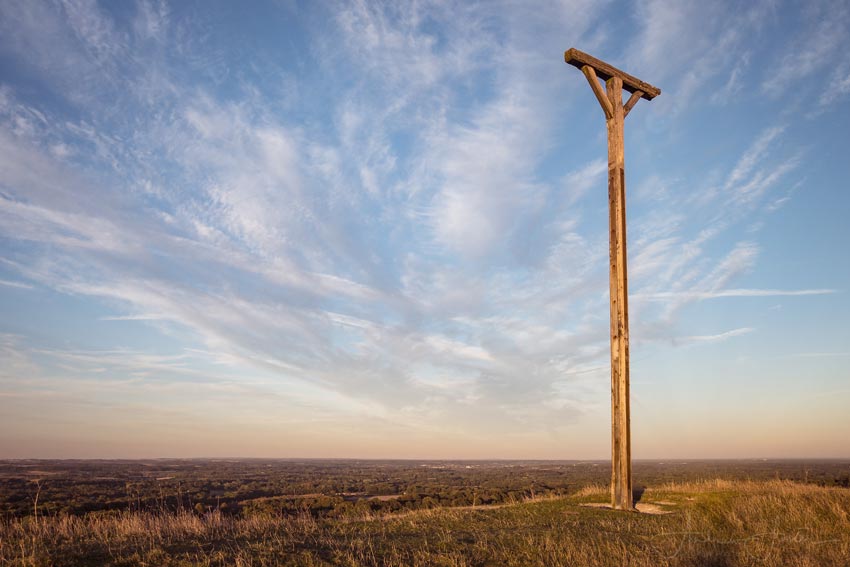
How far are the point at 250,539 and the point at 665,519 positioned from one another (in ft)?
21.3

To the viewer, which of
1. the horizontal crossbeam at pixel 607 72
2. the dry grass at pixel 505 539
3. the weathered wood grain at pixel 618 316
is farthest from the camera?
the horizontal crossbeam at pixel 607 72

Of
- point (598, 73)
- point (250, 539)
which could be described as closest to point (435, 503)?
point (250, 539)

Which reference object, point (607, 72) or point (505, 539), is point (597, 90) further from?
point (505, 539)

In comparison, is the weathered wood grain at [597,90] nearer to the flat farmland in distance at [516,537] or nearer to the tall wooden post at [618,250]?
the tall wooden post at [618,250]

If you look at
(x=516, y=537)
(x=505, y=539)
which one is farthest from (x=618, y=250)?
(x=505, y=539)

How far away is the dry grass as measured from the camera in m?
6.03

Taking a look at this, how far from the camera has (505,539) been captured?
24.3ft

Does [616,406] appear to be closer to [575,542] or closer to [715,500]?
[715,500]

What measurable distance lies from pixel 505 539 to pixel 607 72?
9402mm

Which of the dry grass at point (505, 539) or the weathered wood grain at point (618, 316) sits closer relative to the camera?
the dry grass at point (505, 539)

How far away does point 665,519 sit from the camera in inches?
348

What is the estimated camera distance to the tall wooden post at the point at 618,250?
10.4 m

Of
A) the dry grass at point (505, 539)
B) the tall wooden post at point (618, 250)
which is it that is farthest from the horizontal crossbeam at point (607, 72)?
the dry grass at point (505, 539)

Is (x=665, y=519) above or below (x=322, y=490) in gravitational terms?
above
